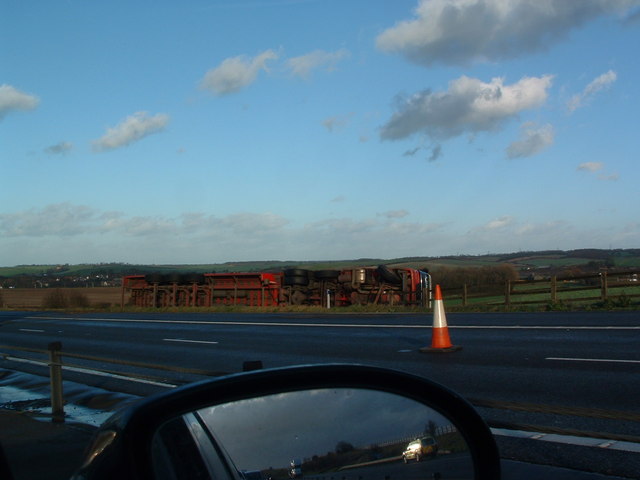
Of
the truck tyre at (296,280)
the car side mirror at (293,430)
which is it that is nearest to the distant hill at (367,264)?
the truck tyre at (296,280)

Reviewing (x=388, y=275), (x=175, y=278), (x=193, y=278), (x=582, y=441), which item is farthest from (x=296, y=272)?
(x=582, y=441)

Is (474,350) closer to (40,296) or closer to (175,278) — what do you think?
(175,278)

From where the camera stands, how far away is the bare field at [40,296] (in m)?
48.6

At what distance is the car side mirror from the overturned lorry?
91.6 ft

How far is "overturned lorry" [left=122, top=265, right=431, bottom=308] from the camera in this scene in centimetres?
3077

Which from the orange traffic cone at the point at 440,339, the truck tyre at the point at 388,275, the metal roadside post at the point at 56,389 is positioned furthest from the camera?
the truck tyre at the point at 388,275

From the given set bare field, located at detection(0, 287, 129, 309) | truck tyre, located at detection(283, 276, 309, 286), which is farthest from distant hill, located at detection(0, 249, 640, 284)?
truck tyre, located at detection(283, 276, 309, 286)

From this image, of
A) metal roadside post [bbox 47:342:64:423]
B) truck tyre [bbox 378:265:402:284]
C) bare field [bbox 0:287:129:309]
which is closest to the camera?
metal roadside post [bbox 47:342:64:423]

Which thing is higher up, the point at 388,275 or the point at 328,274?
the point at 328,274

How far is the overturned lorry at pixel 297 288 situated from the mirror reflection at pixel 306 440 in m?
28.0

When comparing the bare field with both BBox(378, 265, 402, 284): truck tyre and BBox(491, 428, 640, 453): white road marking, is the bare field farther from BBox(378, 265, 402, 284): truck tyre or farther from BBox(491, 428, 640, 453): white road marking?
BBox(491, 428, 640, 453): white road marking

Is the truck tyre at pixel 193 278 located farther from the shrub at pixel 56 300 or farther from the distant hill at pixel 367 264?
the distant hill at pixel 367 264

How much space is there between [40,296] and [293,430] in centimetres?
5613

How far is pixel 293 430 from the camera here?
85.5 inches
